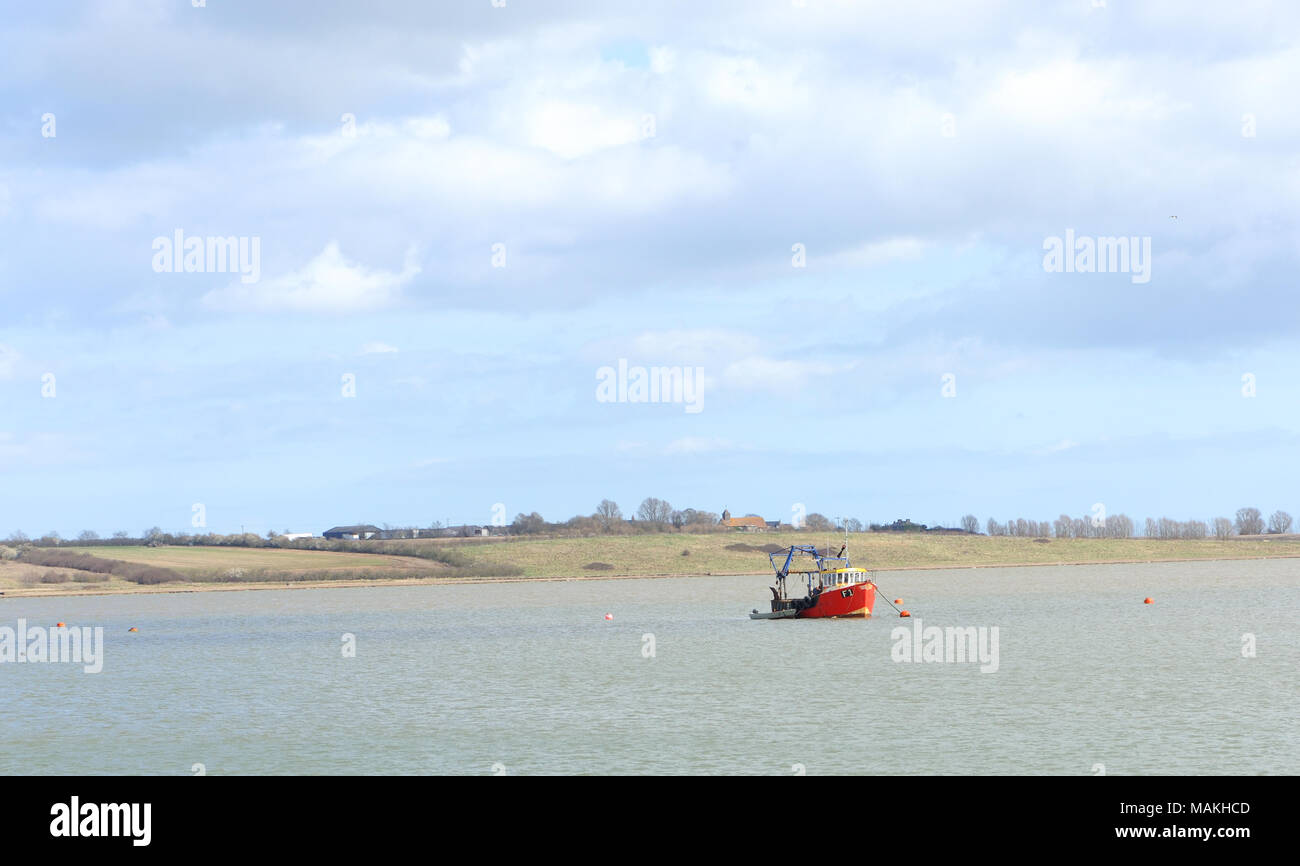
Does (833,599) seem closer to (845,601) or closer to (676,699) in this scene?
(845,601)

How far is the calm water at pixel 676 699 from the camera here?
3841cm

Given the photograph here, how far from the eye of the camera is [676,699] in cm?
5197

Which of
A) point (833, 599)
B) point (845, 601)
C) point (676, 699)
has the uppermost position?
point (833, 599)

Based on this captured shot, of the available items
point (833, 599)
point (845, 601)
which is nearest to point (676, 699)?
point (845, 601)

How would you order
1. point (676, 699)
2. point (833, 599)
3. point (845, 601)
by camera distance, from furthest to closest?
1. point (833, 599)
2. point (845, 601)
3. point (676, 699)

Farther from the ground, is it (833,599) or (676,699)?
(833,599)

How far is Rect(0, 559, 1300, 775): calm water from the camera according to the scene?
38.4 m

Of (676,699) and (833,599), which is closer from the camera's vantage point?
(676,699)

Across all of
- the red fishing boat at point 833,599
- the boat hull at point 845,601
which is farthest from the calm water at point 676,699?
the red fishing boat at point 833,599

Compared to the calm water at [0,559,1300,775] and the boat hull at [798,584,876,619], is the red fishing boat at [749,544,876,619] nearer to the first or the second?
the boat hull at [798,584,876,619]

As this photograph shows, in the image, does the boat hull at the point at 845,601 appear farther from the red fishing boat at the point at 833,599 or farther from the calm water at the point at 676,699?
the calm water at the point at 676,699
